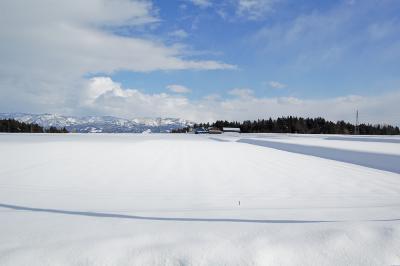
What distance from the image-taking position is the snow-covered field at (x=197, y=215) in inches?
108

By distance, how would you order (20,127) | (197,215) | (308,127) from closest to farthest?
1. (197,215)
2. (20,127)
3. (308,127)

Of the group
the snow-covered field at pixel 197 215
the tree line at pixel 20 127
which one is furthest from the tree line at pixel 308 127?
the snow-covered field at pixel 197 215

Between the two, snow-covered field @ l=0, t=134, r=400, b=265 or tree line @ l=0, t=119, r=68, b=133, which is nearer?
snow-covered field @ l=0, t=134, r=400, b=265

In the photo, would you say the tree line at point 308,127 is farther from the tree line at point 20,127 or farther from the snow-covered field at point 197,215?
the snow-covered field at point 197,215

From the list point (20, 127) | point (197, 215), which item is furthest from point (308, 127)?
point (197, 215)

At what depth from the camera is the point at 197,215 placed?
4.29 m

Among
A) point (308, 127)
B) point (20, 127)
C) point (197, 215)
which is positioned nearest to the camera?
point (197, 215)

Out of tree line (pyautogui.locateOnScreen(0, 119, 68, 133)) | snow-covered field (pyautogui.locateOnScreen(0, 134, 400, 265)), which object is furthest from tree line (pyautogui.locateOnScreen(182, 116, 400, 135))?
snow-covered field (pyautogui.locateOnScreen(0, 134, 400, 265))

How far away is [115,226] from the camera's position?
3.70 meters

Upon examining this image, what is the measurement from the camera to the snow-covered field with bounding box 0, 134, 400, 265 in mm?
2732

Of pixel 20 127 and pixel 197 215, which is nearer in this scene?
pixel 197 215

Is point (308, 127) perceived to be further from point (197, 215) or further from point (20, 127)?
point (197, 215)

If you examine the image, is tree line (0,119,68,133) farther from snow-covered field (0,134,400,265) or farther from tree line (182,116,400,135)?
snow-covered field (0,134,400,265)

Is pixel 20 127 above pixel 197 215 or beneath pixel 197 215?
above
